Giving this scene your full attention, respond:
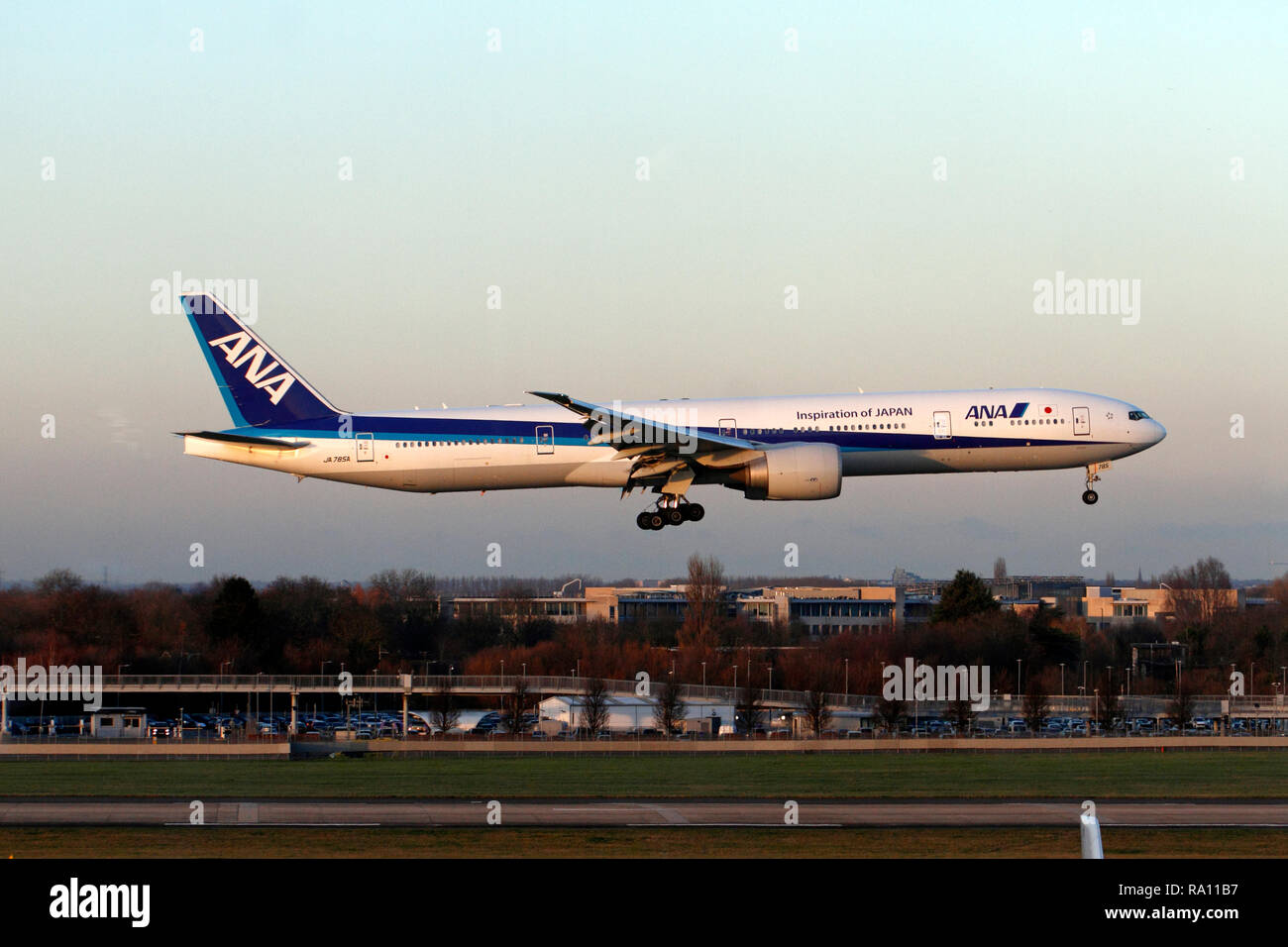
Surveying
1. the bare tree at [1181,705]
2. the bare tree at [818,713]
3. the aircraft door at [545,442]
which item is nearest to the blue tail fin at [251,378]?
the aircraft door at [545,442]

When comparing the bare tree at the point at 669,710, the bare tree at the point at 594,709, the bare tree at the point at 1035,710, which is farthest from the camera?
the bare tree at the point at 669,710

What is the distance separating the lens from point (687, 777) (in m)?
55.4

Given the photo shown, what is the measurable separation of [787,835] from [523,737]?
2517 inches

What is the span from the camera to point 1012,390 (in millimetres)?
49406

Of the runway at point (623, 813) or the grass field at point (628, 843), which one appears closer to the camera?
the grass field at point (628, 843)

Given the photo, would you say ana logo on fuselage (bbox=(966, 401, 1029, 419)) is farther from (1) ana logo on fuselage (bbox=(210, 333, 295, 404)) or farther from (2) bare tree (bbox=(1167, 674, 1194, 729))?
(2) bare tree (bbox=(1167, 674, 1194, 729))

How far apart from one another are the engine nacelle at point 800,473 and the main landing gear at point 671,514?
10.8 ft

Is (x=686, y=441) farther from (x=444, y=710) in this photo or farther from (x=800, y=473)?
(x=444, y=710)

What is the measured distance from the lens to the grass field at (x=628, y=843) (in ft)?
90.0

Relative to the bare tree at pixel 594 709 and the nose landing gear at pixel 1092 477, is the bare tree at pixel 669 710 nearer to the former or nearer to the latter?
the bare tree at pixel 594 709

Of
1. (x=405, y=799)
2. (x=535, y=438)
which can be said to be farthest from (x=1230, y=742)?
(x=405, y=799)
